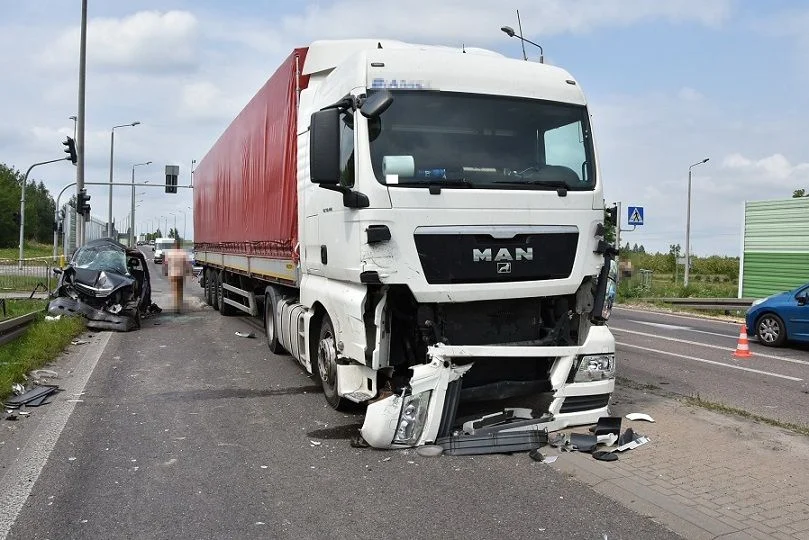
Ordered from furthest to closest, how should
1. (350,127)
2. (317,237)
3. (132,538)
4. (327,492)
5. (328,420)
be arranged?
(317,237), (328,420), (350,127), (327,492), (132,538)

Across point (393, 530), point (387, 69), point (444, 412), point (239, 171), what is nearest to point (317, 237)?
point (387, 69)

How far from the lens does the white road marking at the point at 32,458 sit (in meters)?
4.40

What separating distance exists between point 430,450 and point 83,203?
2112 cm

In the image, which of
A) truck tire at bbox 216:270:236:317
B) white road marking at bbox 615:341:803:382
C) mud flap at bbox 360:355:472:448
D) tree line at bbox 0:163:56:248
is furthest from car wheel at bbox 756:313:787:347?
tree line at bbox 0:163:56:248

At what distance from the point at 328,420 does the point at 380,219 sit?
220 cm

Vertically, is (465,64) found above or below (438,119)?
above

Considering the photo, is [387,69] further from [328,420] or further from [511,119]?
[328,420]

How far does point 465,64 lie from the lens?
19.7 feet

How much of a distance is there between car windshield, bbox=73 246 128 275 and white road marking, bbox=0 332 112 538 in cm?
612

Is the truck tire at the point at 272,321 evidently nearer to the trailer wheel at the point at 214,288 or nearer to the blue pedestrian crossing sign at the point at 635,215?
the trailer wheel at the point at 214,288

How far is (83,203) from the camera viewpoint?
911 inches

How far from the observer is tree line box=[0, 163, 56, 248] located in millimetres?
83375

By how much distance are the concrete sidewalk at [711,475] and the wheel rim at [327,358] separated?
225cm

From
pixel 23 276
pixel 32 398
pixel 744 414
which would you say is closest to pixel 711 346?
pixel 744 414
